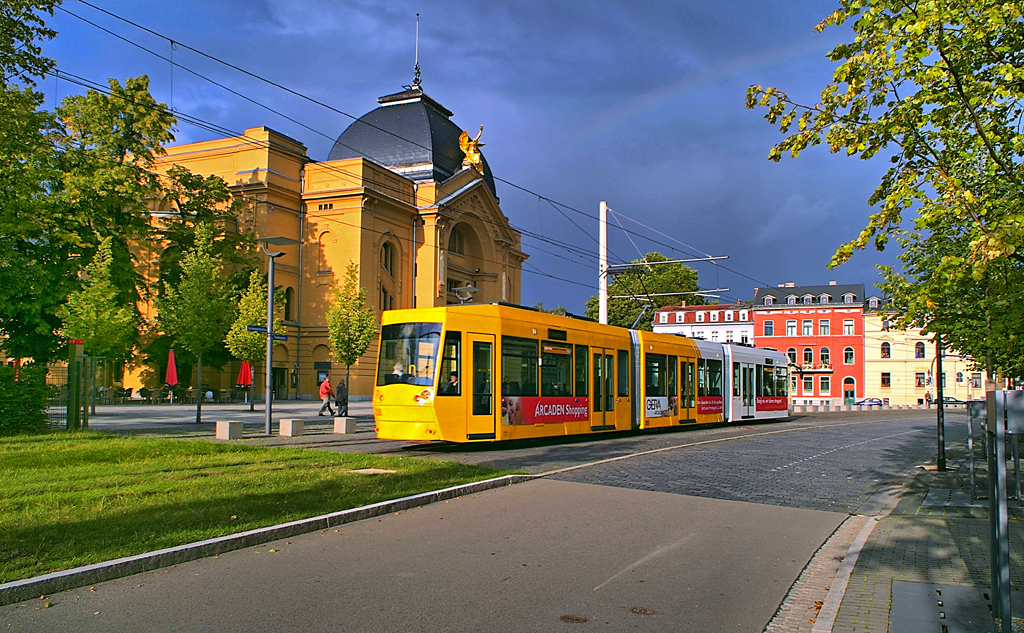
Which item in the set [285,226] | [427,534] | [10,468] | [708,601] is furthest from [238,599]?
[285,226]

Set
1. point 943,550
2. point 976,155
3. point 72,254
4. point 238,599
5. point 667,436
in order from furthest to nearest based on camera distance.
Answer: point 72,254 → point 667,436 → point 976,155 → point 943,550 → point 238,599

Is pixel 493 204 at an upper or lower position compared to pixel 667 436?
upper

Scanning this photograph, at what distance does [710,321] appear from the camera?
9456cm

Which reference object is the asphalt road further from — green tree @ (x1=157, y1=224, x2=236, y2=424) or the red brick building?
the red brick building

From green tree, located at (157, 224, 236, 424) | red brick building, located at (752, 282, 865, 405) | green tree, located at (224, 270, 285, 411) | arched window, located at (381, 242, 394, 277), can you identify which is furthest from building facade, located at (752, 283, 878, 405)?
→ green tree, located at (157, 224, 236, 424)

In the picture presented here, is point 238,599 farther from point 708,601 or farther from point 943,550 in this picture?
point 943,550

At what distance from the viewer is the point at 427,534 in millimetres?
8273

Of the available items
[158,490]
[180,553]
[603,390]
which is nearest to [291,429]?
[603,390]

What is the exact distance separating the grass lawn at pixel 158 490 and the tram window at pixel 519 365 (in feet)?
13.8

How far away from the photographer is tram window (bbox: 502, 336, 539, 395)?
1789 centimetres

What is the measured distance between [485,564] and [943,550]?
4620 millimetres

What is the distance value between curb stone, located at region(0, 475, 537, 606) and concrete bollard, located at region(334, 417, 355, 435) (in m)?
13.3

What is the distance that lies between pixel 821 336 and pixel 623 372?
70.3 m

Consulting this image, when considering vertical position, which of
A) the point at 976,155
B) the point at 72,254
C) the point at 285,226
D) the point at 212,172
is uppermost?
the point at 212,172
